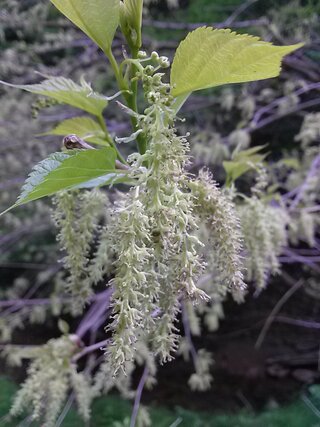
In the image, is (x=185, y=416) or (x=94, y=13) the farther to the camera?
(x=185, y=416)

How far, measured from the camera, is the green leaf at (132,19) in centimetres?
46

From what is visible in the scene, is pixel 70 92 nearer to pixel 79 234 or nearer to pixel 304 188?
pixel 79 234

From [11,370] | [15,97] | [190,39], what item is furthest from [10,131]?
[190,39]

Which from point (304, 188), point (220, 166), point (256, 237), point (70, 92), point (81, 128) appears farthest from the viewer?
point (220, 166)

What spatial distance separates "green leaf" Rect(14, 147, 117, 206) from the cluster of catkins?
4 centimetres

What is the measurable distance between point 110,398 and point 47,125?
147 cm

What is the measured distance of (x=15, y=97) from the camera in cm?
217

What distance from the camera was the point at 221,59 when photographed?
0.42m

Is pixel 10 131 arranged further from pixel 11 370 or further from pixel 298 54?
pixel 298 54

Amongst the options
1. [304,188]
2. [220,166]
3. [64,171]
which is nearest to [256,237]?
[64,171]

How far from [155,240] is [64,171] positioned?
0.11 m

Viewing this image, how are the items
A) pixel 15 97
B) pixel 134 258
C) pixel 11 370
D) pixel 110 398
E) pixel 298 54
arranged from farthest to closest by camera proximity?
1. pixel 15 97
2. pixel 298 54
3. pixel 11 370
4. pixel 110 398
5. pixel 134 258

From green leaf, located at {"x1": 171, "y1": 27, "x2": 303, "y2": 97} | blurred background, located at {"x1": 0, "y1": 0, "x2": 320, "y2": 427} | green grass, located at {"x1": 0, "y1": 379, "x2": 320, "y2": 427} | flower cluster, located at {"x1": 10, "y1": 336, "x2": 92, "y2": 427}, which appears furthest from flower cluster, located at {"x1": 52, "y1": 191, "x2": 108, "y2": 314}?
blurred background, located at {"x1": 0, "y1": 0, "x2": 320, "y2": 427}

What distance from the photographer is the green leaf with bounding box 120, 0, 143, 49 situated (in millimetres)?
458
